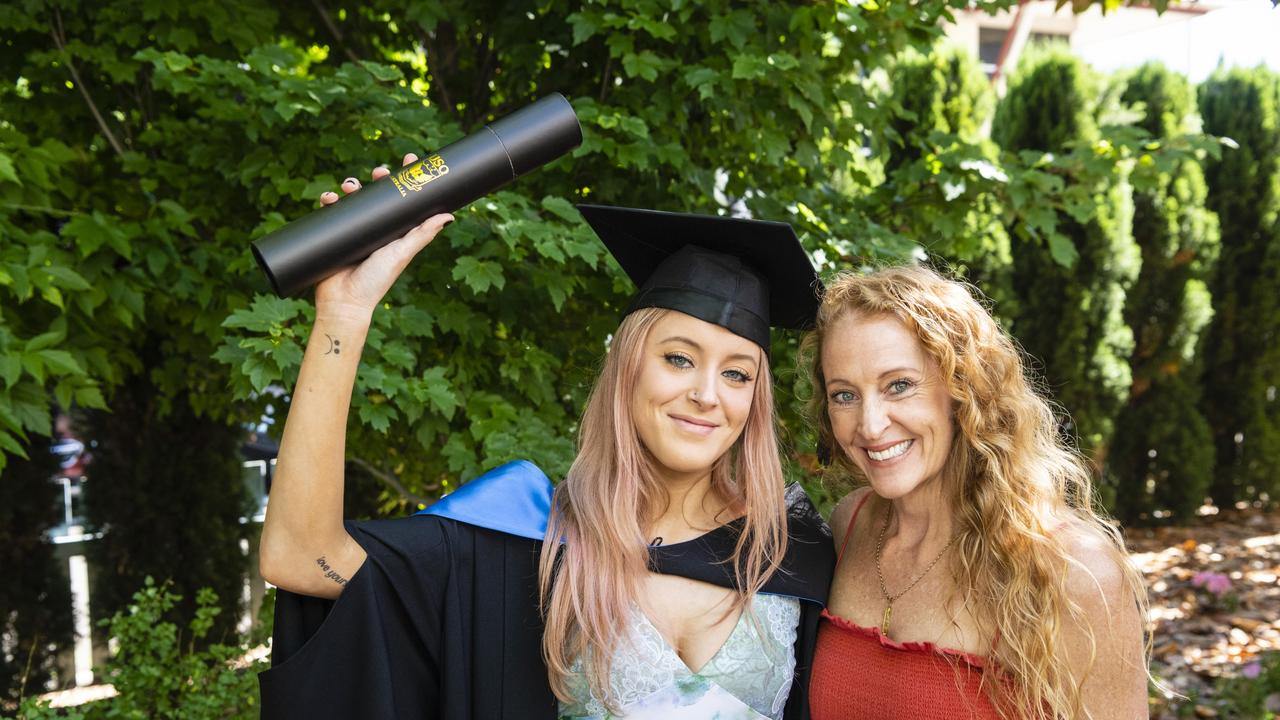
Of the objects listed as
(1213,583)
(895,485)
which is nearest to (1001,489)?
(895,485)

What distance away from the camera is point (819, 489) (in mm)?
2982

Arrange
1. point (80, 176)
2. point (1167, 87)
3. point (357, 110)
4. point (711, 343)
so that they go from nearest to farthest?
point (711, 343) → point (357, 110) → point (80, 176) → point (1167, 87)

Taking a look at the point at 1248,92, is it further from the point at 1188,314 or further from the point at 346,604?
the point at 346,604

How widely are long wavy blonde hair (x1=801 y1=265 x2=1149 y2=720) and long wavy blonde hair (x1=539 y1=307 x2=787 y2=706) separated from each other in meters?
0.31

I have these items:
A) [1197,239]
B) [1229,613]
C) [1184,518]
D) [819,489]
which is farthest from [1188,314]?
[819,489]

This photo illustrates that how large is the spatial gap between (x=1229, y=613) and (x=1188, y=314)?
331 cm

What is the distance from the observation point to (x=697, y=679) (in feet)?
6.29

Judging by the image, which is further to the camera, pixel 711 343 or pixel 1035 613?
pixel 711 343

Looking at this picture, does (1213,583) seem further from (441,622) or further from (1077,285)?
(441,622)

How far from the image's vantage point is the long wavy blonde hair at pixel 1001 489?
1.87 metres

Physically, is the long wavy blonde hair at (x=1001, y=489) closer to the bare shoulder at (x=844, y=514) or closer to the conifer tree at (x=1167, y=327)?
the bare shoulder at (x=844, y=514)

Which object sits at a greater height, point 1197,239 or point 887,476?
point 1197,239

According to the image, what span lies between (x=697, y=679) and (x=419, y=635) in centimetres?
54

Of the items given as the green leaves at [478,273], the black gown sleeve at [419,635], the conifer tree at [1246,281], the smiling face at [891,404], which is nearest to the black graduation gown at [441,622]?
the black gown sleeve at [419,635]
